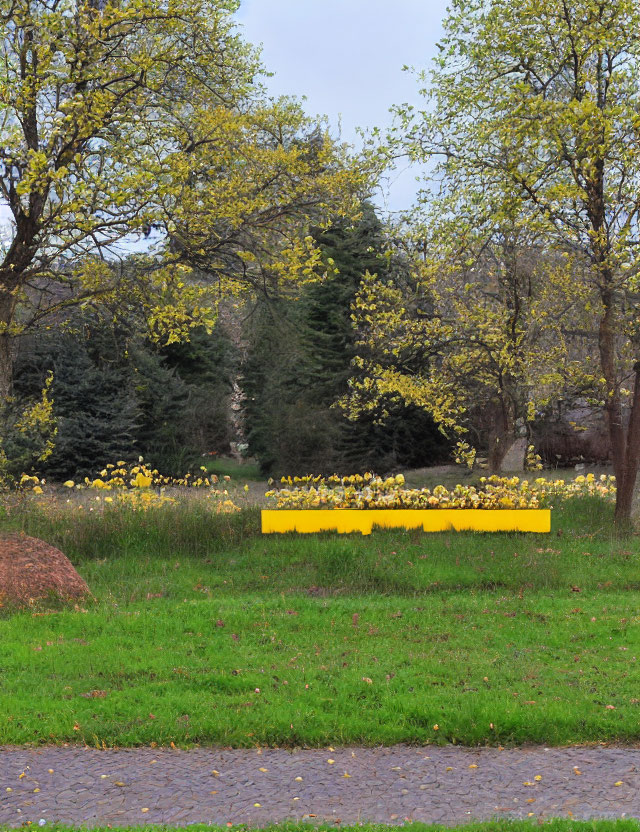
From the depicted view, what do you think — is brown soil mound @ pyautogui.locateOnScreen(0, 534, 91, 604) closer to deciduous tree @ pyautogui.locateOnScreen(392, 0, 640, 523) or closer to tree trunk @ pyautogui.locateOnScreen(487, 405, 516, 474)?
deciduous tree @ pyautogui.locateOnScreen(392, 0, 640, 523)

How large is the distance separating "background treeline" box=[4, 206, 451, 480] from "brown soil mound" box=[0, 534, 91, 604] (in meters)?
11.9

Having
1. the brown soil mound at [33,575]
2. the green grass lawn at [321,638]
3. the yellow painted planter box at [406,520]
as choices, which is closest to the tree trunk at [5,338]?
the green grass lawn at [321,638]

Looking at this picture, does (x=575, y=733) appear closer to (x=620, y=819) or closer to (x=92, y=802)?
(x=620, y=819)

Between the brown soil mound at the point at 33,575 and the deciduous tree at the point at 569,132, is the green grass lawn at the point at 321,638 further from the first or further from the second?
the deciduous tree at the point at 569,132

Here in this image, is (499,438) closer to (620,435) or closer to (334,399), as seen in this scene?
(620,435)

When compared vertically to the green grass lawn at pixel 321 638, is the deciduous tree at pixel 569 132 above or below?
above

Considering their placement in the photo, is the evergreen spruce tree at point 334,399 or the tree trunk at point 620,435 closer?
the tree trunk at point 620,435

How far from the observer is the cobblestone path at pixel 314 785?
4332mm

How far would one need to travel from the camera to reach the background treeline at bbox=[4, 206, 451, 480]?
2238cm

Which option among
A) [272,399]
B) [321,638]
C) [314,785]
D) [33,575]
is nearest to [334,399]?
[272,399]

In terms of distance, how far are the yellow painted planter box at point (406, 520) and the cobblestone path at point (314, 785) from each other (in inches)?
241

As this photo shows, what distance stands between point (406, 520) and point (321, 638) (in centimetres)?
435

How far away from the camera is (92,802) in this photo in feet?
14.7

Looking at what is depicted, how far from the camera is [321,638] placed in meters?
7.38
